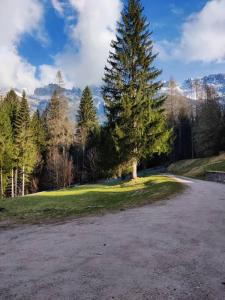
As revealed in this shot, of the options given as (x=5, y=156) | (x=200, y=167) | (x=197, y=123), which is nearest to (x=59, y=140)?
(x=5, y=156)

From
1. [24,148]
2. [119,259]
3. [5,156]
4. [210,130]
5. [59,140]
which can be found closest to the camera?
[119,259]

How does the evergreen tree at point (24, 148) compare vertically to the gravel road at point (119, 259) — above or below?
above

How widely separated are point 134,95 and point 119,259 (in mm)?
23119

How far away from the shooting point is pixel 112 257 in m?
6.42

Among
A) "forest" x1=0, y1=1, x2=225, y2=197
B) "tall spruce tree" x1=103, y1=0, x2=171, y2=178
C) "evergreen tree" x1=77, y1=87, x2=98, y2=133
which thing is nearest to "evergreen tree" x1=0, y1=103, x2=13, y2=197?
"forest" x1=0, y1=1, x2=225, y2=197

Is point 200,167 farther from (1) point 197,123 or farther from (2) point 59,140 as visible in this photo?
(2) point 59,140

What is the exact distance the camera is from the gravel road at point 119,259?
4809 millimetres

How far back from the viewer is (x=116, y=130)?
26.1m

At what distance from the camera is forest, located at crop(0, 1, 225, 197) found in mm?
27094

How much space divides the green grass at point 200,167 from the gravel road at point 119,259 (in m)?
26.9

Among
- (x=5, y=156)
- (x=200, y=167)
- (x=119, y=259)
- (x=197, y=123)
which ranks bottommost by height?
(x=119, y=259)

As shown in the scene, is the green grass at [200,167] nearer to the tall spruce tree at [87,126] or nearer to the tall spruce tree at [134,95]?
the tall spruce tree at [134,95]

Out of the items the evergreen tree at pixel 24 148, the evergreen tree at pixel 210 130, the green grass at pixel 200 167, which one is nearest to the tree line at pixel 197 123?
the evergreen tree at pixel 210 130

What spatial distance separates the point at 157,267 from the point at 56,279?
6.10ft
